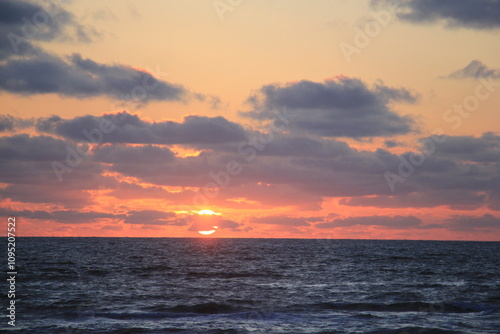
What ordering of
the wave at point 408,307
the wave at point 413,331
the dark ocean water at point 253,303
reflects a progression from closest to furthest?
the wave at point 413,331 → the dark ocean water at point 253,303 → the wave at point 408,307

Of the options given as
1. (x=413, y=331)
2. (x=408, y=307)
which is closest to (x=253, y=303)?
(x=408, y=307)

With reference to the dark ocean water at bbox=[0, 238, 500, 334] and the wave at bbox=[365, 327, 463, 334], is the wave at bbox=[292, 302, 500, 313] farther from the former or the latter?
the wave at bbox=[365, 327, 463, 334]

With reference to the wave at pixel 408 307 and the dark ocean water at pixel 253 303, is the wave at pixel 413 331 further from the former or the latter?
the wave at pixel 408 307

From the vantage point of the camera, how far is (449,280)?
6744 cm

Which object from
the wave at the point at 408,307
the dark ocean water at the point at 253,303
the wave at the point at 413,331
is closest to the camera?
the wave at the point at 413,331

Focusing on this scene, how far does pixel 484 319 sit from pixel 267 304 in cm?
1785

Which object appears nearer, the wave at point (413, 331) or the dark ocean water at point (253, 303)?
the wave at point (413, 331)

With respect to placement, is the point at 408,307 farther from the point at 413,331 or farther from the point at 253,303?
the point at 253,303

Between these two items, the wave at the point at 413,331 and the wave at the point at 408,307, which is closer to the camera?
the wave at the point at 413,331

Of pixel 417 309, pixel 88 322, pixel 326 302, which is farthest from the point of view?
pixel 326 302

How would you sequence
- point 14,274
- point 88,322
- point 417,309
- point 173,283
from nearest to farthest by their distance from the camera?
point 88,322, point 417,309, point 173,283, point 14,274

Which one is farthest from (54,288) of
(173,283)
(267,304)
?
(267,304)

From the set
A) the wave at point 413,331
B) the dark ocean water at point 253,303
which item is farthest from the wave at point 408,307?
the wave at point 413,331

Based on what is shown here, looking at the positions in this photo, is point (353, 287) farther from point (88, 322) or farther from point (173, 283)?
point (88, 322)
